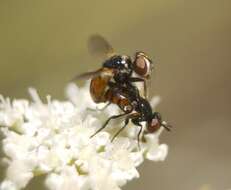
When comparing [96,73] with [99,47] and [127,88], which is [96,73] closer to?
[127,88]

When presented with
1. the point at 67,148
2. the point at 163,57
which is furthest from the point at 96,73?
the point at 163,57

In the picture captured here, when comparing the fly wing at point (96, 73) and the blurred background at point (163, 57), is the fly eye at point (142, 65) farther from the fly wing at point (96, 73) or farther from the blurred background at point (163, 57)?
the blurred background at point (163, 57)

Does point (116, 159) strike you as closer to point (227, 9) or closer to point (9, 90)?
point (9, 90)

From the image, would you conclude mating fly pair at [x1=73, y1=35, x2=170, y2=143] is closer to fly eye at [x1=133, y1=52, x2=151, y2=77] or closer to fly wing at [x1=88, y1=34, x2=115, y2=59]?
fly eye at [x1=133, y1=52, x2=151, y2=77]

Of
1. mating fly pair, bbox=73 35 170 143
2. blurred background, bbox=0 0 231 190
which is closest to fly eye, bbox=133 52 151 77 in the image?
mating fly pair, bbox=73 35 170 143

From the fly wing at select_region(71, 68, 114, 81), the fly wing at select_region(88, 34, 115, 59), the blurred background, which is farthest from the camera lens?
the blurred background

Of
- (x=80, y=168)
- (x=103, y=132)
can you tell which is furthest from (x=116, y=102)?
(x=80, y=168)

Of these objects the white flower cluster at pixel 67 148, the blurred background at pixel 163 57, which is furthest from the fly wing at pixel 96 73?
the blurred background at pixel 163 57
